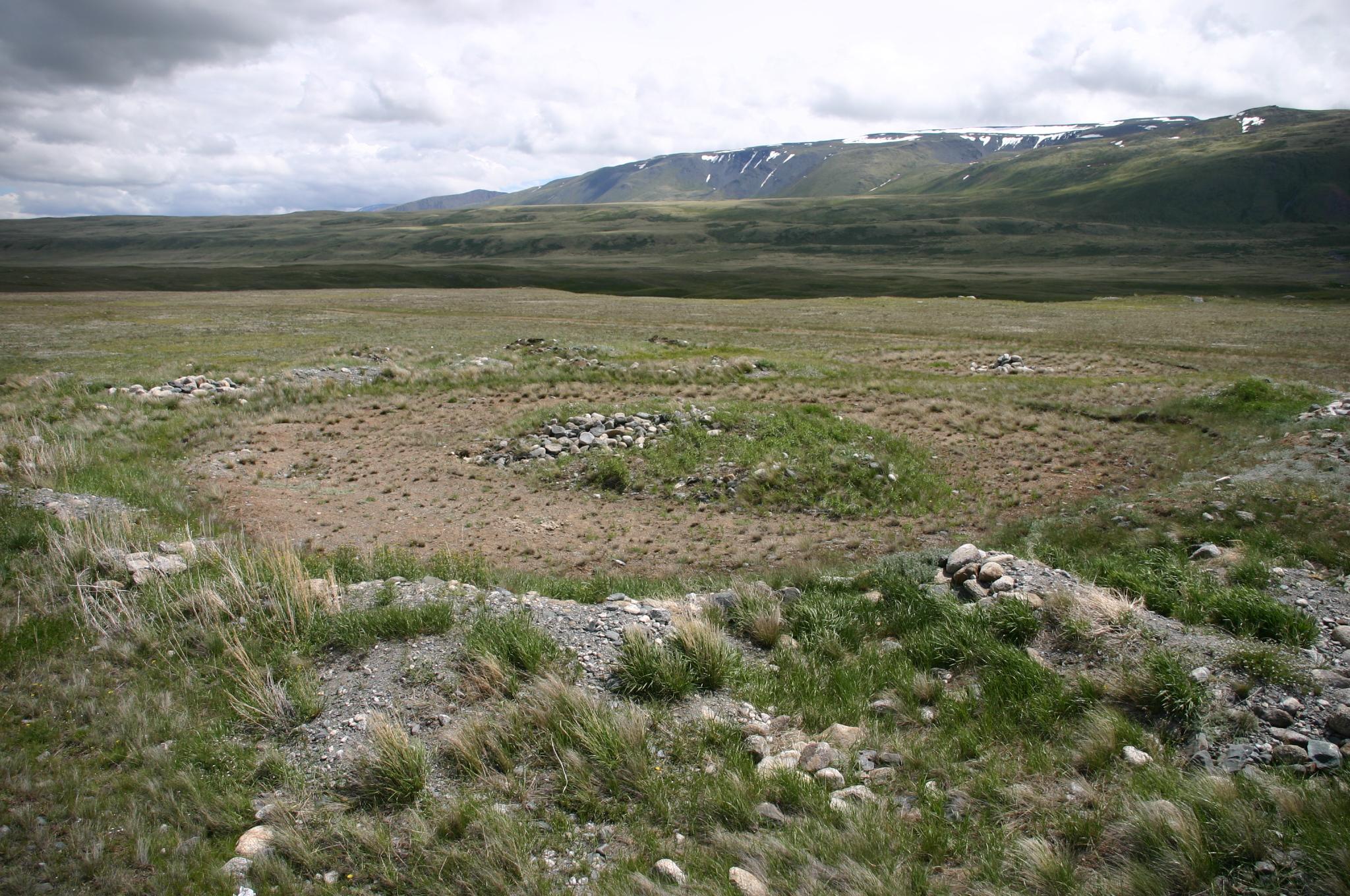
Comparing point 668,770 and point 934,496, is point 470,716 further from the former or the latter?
point 934,496

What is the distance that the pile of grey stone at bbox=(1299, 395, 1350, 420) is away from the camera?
1673cm

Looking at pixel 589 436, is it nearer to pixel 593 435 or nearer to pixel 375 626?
pixel 593 435

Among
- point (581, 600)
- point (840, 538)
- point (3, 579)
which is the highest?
point (3, 579)

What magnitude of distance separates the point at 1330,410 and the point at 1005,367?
1528 cm

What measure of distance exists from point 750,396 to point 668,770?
20668 millimetres

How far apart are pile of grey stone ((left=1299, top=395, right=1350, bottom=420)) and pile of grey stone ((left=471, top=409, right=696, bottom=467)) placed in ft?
50.5

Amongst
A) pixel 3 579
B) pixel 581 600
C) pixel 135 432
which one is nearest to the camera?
pixel 3 579

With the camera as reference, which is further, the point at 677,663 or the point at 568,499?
the point at 568,499

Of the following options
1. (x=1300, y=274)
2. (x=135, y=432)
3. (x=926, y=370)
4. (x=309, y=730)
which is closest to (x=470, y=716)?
(x=309, y=730)

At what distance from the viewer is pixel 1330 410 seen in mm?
17203

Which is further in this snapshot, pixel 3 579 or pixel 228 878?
pixel 3 579

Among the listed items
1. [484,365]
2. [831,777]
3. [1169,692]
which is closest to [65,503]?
[831,777]

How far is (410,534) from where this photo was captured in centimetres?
1234

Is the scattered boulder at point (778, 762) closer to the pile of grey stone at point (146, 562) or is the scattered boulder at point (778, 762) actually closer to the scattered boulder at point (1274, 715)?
the scattered boulder at point (1274, 715)
